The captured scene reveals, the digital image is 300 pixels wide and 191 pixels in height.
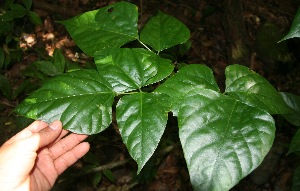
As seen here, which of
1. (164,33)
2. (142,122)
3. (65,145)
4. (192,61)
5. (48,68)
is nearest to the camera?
(142,122)

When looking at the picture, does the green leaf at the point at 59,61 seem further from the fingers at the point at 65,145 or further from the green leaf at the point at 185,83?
the green leaf at the point at 185,83

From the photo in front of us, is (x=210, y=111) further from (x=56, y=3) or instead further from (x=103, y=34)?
(x=56, y=3)

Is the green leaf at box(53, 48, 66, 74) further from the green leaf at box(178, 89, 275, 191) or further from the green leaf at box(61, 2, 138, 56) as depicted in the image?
the green leaf at box(178, 89, 275, 191)

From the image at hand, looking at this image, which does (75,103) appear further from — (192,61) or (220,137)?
(192,61)

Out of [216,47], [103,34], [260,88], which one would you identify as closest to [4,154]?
[103,34]

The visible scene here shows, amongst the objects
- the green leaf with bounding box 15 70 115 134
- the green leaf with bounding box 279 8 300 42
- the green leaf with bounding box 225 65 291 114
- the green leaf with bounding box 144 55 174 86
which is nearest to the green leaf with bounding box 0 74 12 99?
the green leaf with bounding box 15 70 115 134

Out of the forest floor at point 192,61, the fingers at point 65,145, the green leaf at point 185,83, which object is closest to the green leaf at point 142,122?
the green leaf at point 185,83

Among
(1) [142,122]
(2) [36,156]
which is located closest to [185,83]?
(1) [142,122]

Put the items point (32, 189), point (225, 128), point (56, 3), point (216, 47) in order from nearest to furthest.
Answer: point (225, 128), point (32, 189), point (216, 47), point (56, 3)
